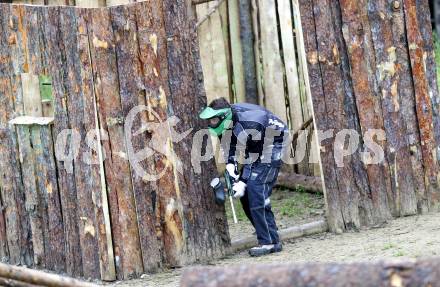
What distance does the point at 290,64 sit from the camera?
12.7 m

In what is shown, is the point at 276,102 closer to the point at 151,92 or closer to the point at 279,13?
the point at 279,13

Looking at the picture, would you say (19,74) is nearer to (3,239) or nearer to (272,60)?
(3,239)

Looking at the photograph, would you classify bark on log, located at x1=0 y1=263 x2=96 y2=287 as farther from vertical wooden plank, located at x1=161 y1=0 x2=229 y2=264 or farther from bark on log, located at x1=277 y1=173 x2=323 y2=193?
bark on log, located at x1=277 y1=173 x2=323 y2=193

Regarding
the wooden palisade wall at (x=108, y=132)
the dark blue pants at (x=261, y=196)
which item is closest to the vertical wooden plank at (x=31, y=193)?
the wooden palisade wall at (x=108, y=132)

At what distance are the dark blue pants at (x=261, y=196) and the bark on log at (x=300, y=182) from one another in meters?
2.33

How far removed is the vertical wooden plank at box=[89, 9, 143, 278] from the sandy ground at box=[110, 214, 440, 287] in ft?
0.92

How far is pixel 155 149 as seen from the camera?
9.71 metres

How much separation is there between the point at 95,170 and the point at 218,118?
4.03 feet

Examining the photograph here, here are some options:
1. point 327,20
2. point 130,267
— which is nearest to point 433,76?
point 327,20

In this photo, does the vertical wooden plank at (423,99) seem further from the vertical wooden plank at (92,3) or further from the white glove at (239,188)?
the vertical wooden plank at (92,3)

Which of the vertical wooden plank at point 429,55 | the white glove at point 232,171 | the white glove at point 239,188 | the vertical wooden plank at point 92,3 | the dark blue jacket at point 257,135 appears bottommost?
the white glove at point 239,188

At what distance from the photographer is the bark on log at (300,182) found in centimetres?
1247
